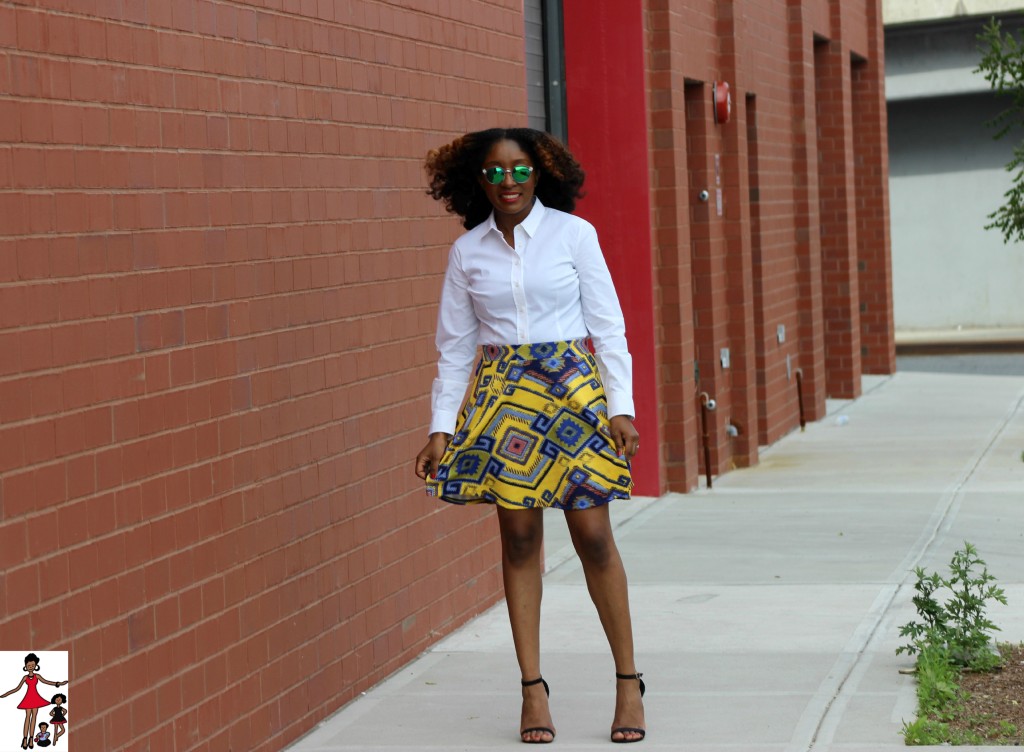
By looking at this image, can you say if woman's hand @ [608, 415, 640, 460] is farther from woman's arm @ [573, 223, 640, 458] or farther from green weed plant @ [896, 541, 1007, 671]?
green weed plant @ [896, 541, 1007, 671]

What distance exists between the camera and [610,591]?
5.84 metres

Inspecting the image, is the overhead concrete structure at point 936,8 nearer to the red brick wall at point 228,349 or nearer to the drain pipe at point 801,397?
the drain pipe at point 801,397

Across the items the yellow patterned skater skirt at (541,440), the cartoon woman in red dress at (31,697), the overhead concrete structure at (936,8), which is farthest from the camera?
the overhead concrete structure at (936,8)

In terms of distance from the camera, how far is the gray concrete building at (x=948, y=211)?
1191 inches

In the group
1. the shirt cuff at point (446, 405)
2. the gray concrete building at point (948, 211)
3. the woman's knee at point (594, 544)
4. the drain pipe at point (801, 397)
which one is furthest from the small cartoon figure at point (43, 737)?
the gray concrete building at point (948, 211)

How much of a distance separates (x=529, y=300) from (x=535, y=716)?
1343 millimetres

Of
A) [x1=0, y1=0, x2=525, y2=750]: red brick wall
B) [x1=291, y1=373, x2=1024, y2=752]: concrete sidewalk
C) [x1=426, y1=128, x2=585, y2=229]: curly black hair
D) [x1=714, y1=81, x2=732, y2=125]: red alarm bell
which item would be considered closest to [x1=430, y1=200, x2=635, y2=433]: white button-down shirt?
[x1=426, y1=128, x2=585, y2=229]: curly black hair

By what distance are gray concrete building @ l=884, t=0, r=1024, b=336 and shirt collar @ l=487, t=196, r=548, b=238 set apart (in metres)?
24.7

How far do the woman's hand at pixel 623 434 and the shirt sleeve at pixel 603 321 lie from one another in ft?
0.09

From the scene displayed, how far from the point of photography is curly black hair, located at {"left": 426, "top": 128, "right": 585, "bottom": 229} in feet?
19.2

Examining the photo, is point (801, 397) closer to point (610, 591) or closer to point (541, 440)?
point (610, 591)

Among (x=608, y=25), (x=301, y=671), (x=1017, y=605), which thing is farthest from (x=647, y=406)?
(x=301, y=671)

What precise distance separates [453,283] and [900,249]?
26.1 meters

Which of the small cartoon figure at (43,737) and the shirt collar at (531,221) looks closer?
the small cartoon figure at (43,737)
